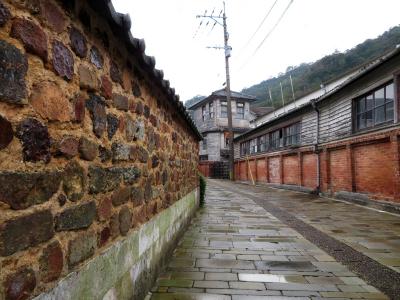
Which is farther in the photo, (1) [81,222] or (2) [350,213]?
(2) [350,213]

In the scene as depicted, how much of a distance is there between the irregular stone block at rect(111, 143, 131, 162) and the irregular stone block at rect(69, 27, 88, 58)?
775 millimetres

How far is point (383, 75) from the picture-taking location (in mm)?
10969

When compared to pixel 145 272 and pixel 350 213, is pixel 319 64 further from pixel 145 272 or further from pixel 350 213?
pixel 145 272

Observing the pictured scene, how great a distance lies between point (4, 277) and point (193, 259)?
3.99m

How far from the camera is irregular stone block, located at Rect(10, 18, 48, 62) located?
4.89 feet

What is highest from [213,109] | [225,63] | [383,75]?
[225,63]

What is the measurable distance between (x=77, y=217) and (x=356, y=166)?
1252 centimetres

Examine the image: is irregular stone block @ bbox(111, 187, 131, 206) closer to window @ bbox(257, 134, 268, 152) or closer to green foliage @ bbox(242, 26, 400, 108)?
Answer: window @ bbox(257, 134, 268, 152)

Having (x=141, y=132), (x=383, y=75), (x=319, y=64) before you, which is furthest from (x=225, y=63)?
(x=141, y=132)

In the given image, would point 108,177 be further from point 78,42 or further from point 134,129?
point 78,42

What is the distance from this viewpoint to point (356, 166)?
12.7m

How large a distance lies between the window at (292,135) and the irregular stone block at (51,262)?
17.8 m

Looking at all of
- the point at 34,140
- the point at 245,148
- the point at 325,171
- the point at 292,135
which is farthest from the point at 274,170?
the point at 34,140

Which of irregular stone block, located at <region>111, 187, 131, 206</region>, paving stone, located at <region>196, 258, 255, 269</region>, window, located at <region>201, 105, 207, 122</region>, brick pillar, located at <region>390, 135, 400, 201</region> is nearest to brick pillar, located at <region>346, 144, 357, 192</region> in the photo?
brick pillar, located at <region>390, 135, 400, 201</region>
